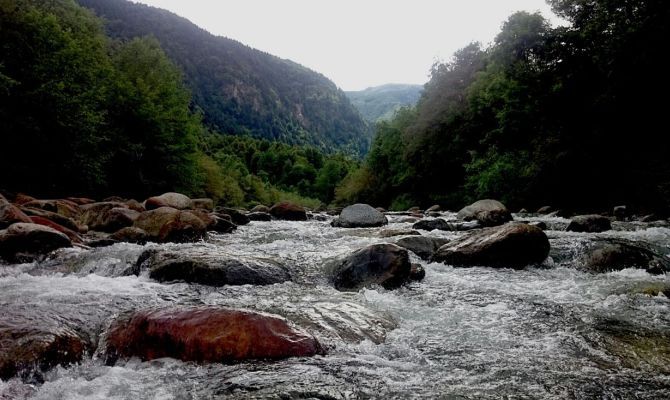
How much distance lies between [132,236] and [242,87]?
158821 mm

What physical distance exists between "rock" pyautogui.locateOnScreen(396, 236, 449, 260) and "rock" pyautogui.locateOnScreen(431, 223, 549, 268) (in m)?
0.33

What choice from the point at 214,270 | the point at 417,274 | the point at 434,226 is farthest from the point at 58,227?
the point at 434,226

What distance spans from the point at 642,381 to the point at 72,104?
70.6ft

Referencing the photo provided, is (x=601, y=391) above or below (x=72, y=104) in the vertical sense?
below

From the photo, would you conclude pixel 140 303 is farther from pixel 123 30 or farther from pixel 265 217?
pixel 123 30

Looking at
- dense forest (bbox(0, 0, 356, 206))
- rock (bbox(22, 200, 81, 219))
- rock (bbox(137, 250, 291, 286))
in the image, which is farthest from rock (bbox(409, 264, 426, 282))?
dense forest (bbox(0, 0, 356, 206))

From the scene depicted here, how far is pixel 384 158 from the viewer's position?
160ft

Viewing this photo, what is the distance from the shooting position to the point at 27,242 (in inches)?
320

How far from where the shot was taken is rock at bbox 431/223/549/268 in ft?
26.7

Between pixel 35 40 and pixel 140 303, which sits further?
pixel 35 40

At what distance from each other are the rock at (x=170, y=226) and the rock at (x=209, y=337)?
23.9ft

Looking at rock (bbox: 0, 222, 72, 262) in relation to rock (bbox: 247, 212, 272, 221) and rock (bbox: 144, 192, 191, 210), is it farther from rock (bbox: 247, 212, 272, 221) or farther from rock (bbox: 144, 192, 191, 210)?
rock (bbox: 247, 212, 272, 221)

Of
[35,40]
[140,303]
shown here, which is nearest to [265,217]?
[35,40]

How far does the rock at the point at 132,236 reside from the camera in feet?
35.2
